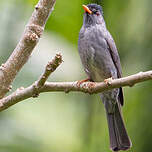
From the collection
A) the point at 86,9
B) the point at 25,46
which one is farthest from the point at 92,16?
the point at 25,46

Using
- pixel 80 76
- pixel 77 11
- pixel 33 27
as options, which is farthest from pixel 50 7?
pixel 80 76

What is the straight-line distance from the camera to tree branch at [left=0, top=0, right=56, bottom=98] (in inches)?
105

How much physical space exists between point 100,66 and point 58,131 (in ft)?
3.63

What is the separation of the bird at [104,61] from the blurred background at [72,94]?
10cm

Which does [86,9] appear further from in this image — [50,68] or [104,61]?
[50,68]

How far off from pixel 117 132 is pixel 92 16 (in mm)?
1430

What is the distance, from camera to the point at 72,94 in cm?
423

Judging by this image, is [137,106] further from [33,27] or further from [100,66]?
[33,27]

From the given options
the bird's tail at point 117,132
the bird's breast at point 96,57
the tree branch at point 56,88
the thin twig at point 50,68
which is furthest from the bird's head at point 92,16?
the thin twig at point 50,68

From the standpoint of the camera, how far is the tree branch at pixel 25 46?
2674mm

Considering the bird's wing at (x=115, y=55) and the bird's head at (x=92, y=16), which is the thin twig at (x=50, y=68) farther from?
the bird's head at (x=92, y=16)

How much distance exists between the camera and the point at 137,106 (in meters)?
3.44

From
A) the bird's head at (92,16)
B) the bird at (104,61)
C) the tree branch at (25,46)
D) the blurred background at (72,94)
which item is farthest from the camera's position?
the bird's head at (92,16)

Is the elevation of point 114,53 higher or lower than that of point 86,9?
lower
